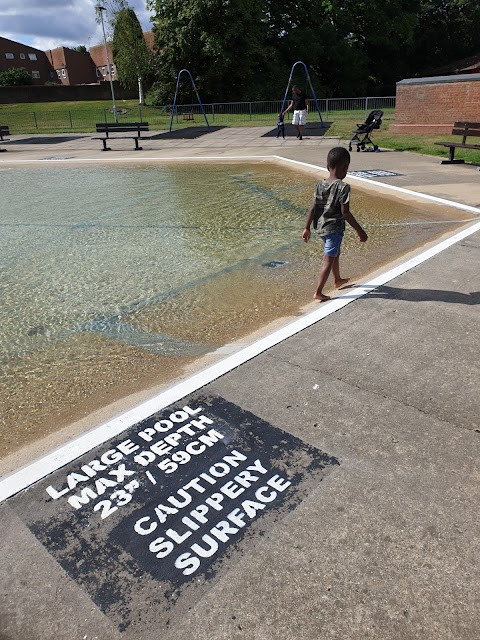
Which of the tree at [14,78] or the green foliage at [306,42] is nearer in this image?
the green foliage at [306,42]

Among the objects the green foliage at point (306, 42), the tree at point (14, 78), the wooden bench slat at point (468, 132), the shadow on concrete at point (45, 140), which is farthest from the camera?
the tree at point (14, 78)

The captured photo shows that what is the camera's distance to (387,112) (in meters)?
27.1

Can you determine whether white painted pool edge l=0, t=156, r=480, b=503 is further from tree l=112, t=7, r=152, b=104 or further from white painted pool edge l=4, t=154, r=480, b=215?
tree l=112, t=7, r=152, b=104

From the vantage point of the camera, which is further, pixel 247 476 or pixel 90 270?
pixel 90 270

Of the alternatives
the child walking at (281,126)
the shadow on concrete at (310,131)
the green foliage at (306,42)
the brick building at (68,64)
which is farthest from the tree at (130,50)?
the brick building at (68,64)

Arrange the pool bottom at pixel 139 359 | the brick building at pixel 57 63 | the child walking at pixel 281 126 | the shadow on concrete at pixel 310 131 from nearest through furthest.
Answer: the pool bottom at pixel 139 359 → the child walking at pixel 281 126 → the shadow on concrete at pixel 310 131 → the brick building at pixel 57 63

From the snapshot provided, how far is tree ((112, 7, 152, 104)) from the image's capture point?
45.3m

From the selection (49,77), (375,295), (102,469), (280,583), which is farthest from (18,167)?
(49,77)

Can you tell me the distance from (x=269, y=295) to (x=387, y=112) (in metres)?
25.3

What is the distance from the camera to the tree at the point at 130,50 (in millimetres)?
45312

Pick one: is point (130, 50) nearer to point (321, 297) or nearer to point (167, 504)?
point (321, 297)

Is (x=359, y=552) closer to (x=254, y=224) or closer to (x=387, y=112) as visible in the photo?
(x=254, y=224)

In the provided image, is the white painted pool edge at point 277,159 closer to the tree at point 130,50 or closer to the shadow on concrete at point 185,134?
the shadow on concrete at point 185,134

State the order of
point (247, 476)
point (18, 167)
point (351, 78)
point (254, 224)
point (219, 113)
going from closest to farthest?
point (247, 476)
point (254, 224)
point (18, 167)
point (219, 113)
point (351, 78)
